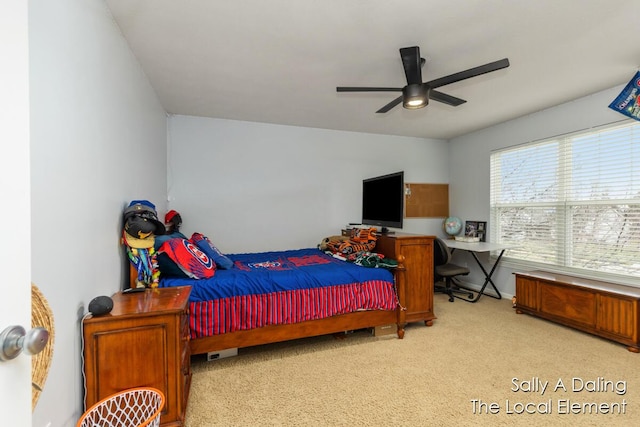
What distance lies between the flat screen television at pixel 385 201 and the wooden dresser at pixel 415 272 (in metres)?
0.20

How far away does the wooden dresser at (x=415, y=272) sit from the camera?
292 centimetres

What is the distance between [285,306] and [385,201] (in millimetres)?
1623

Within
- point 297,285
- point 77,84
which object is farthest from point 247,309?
point 77,84

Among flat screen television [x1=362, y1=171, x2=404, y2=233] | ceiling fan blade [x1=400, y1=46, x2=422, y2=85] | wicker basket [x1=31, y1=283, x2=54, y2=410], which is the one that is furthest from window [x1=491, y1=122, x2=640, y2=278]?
wicker basket [x1=31, y1=283, x2=54, y2=410]

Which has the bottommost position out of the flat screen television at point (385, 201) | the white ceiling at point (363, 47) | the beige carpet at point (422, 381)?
the beige carpet at point (422, 381)

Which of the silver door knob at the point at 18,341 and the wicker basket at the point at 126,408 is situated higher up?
the silver door knob at the point at 18,341

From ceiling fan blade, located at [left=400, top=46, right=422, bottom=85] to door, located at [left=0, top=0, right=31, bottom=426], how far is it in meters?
2.03

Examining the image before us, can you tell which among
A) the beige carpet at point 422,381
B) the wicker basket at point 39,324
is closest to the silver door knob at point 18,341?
the wicker basket at point 39,324

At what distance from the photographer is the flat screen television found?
3.01m

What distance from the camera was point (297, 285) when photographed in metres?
2.48

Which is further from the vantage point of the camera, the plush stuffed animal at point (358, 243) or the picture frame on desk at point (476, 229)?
the picture frame on desk at point (476, 229)

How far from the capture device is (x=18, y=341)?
0.55 meters

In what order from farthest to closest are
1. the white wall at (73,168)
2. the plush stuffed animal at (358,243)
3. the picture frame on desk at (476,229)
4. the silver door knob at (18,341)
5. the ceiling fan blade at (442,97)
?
1. the picture frame on desk at (476,229)
2. the plush stuffed animal at (358,243)
3. the ceiling fan blade at (442,97)
4. the white wall at (73,168)
5. the silver door knob at (18,341)

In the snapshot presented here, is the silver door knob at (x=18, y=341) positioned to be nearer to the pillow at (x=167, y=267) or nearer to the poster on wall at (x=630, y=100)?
the pillow at (x=167, y=267)
